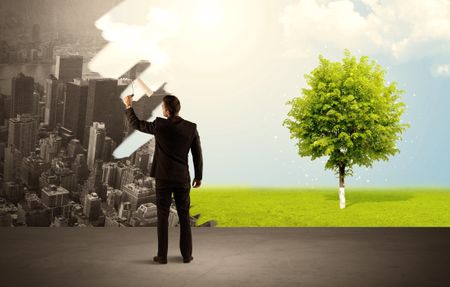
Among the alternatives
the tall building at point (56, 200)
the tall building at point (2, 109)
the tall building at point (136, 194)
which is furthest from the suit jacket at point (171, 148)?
the tall building at point (2, 109)

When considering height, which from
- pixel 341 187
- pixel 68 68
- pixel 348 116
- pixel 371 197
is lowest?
pixel 371 197

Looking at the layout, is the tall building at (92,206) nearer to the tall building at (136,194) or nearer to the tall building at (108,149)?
the tall building at (136,194)

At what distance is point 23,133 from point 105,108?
117cm

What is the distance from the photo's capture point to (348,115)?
13172 millimetres

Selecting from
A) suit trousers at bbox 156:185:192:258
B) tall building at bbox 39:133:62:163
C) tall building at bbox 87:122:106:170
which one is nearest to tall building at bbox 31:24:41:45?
tall building at bbox 39:133:62:163

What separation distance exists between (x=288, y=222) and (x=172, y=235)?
3753mm

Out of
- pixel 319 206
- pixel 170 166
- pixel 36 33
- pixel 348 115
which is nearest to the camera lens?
pixel 170 166

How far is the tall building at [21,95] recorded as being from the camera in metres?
9.73

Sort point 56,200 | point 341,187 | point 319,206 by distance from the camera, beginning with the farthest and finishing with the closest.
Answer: point 341,187 < point 319,206 < point 56,200

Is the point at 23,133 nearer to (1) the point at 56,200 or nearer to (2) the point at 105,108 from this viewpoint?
(1) the point at 56,200

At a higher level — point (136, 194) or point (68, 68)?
→ point (68, 68)

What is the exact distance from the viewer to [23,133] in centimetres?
972

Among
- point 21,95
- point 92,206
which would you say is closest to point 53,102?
point 21,95

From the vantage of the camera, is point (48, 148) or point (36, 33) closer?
point (48, 148)
